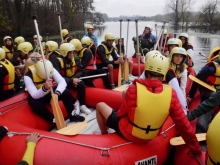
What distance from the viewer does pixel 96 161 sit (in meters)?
2.30

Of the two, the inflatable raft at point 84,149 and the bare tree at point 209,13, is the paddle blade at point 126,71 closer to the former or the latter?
the inflatable raft at point 84,149

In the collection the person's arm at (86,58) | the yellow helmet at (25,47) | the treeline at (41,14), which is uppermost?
the treeline at (41,14)

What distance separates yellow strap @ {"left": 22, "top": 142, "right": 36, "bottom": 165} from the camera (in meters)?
2.19

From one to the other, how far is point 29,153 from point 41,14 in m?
27.1

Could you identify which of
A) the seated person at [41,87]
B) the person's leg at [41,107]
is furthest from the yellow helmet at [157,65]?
the person's leg at [41,107]

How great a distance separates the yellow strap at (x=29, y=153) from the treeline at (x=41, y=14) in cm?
1612

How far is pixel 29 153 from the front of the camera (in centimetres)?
227

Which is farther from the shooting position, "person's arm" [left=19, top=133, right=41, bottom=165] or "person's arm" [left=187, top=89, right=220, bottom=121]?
"person's arm" [left=187, top=89, right=220, bottom=121]

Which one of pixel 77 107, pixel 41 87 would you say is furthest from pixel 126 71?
pixel 41 87

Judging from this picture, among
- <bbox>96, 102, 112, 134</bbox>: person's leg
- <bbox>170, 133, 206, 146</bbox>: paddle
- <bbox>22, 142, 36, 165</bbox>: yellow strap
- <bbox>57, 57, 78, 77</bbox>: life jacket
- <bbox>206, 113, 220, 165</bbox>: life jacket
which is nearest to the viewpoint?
<bbox>206, 113, 220, 165</bbox>: life jacket

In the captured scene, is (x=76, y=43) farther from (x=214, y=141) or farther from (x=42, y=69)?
(x=214, y=141)

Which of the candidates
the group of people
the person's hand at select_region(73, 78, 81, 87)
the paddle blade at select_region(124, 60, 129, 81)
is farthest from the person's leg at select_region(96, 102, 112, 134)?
the paddle blade at select_region(124, 60, 129, 81)

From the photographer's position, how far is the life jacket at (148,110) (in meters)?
2.22

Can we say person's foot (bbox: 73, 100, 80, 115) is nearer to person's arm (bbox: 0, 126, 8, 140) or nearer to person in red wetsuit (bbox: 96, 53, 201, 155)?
person's arm (bbox: 0, 126, 8, 140)
